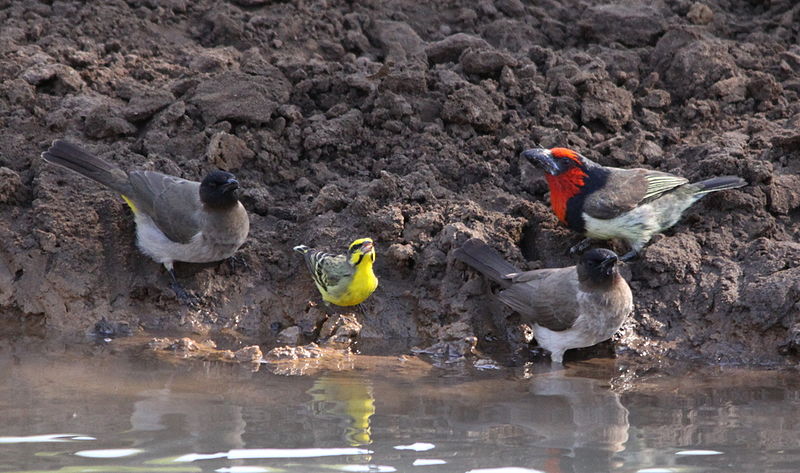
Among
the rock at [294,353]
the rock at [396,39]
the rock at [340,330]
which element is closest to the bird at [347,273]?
the rock at [340,330]

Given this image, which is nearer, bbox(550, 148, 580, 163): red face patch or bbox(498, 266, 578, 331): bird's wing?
bbox(498, 266, 578, 331): bird's wing

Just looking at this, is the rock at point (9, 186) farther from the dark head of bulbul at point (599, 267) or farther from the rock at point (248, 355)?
the dark head of bulbul at point (599, 267)

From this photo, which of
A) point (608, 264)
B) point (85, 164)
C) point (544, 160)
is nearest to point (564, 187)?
point (544, 160)

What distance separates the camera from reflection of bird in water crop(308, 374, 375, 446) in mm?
6422

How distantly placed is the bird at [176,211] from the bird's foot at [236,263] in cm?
17

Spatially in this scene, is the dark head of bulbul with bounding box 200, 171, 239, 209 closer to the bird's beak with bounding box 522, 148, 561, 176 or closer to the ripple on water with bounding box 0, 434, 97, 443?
the bird's beak with bounding box 522, 148, 561, 176

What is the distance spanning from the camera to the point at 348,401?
→ 7027 millimetres

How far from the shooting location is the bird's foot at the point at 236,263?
29.0ft

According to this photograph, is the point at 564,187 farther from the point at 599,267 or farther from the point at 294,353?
the point at 294,353

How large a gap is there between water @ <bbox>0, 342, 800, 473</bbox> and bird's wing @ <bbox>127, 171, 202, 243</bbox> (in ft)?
3.81

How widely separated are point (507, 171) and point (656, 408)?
3.05m

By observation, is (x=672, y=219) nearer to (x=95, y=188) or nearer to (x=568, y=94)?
(x=568, y=94)

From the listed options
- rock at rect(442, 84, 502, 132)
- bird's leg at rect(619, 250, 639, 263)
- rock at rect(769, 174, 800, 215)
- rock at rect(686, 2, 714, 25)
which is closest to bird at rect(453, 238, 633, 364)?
bird's leg at rect(619, 250, 639, 263)

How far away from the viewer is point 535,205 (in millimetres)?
9078
